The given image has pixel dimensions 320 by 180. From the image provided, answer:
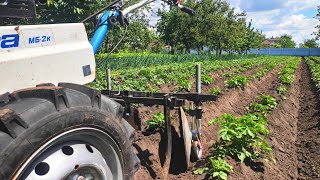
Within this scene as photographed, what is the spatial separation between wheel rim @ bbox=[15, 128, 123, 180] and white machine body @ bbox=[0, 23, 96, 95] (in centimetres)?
48

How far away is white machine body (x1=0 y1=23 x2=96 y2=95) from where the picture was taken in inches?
88.8

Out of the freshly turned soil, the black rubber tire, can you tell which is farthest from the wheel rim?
the freshly turned soil

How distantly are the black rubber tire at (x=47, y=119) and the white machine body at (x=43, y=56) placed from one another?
0.75 feet

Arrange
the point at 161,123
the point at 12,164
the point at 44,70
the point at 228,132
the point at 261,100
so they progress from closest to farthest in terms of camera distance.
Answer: the point at 12,164, the point at 44,70, the point at 228,132, the point at 161,123, the point at 261,100

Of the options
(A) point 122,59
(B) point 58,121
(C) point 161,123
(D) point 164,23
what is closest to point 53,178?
(B) point 58,121

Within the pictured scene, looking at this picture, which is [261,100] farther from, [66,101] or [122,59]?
[122,59]

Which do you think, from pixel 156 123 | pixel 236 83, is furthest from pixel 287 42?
pixel 156 123

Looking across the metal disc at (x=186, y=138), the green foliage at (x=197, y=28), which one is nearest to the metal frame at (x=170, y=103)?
the metal disc at (x=186, y=138)

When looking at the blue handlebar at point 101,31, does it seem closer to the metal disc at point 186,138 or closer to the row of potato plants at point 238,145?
the metal disc at point 186,138

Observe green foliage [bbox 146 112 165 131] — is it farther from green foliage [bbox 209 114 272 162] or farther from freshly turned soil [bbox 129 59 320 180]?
green foliage [bbox 209 114 272 162]

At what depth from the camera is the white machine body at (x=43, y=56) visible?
2.26 meters

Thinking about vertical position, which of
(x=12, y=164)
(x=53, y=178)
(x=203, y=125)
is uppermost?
(x=12, y=164)

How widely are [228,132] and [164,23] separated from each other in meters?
41.1

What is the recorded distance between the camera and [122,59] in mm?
23125
